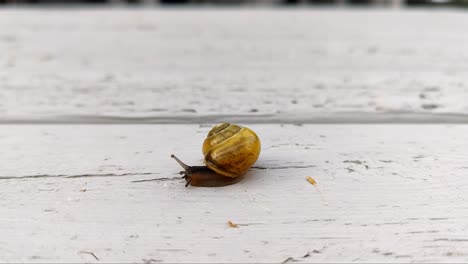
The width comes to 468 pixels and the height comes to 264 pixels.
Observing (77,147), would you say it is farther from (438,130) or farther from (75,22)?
(75,22)

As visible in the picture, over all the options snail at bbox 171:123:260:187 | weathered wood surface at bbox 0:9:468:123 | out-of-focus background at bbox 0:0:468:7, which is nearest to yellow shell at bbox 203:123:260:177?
snail at bbox 171:123:260:187

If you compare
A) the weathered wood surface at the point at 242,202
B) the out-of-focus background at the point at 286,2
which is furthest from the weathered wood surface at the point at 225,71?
the out-of-focus background at the point at 286,2

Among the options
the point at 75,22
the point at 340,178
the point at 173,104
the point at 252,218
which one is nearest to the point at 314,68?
the point at 173,104

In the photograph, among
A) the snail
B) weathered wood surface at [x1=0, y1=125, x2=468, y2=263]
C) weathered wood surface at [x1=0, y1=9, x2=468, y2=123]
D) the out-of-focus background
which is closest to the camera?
weathered wood surface at [x1=0, y1=125, x2=468, y2=263]

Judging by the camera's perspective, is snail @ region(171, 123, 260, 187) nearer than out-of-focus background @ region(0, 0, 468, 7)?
Yes

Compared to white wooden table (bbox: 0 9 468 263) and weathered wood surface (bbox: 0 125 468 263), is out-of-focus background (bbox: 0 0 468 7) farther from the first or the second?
weathered wood surface (bbox: 0 125 468 263)

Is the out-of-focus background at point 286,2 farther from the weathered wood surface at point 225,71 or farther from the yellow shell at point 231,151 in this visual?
the yellow shell at point 231,151

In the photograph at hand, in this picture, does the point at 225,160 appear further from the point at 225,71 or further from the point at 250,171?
the point at 225,71

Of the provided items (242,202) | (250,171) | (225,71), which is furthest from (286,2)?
(242,202)
